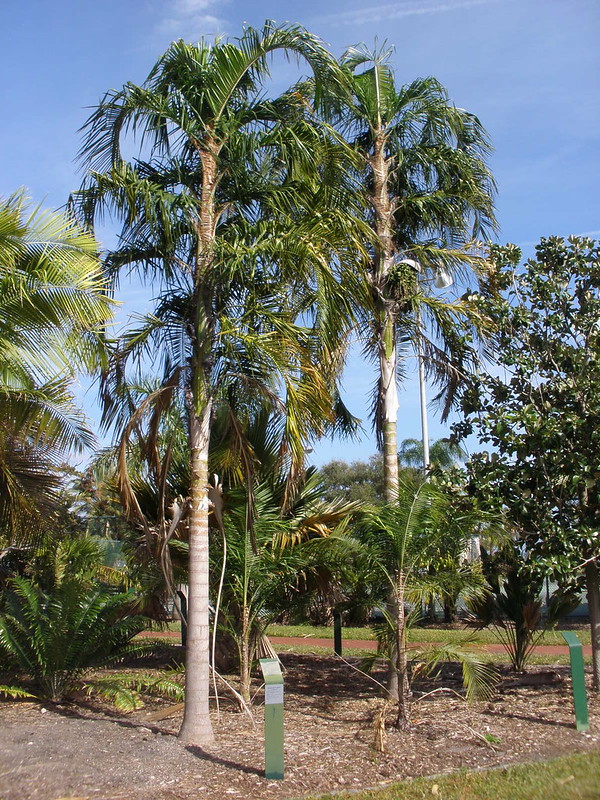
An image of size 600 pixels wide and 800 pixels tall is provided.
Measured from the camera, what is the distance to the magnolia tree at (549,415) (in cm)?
976

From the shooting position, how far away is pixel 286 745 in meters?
7.84

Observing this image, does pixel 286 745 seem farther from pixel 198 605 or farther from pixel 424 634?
pixel 424 634

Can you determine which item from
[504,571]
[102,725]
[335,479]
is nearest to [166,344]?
[102,725]

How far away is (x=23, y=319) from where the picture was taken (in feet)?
26.0

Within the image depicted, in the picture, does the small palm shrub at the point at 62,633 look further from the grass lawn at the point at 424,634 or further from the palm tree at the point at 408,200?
the grass lawn at the point at 424,634

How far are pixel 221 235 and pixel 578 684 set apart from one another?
628 cm

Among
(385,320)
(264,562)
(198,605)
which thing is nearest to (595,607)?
(264,562)

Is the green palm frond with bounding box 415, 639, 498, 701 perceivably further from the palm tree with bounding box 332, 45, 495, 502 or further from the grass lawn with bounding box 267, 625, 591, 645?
the grass lawn with bounding box 267, 625, 591, 645

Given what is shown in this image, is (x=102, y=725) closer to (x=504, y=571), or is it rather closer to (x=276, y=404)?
(x=276, y=404)

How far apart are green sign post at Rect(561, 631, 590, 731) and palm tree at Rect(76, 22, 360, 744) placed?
138 inches

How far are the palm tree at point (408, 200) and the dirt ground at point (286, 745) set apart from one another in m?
3.36

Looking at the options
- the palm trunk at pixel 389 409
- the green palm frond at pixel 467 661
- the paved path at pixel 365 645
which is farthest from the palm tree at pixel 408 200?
the paved path at pixel 365 645

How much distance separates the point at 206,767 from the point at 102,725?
7.10 ft

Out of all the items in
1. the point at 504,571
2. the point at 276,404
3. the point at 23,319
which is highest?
the point at 23,319
